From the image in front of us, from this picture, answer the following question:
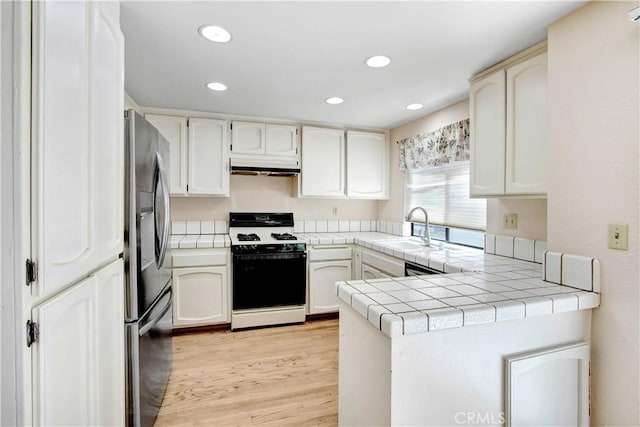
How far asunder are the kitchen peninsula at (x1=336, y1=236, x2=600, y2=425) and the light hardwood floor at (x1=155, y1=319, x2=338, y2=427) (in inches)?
25.7

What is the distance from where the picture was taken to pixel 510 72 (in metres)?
1.81

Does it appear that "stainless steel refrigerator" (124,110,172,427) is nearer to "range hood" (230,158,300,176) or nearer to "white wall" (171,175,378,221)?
"range hood" (230,158,300,176)

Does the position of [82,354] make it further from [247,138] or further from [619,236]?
[247,138]

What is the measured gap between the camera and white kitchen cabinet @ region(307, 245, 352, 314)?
3186 mm

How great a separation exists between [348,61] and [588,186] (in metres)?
1.46

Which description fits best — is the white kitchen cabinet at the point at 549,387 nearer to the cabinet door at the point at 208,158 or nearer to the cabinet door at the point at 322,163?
the cabinet door at the point at 322,163

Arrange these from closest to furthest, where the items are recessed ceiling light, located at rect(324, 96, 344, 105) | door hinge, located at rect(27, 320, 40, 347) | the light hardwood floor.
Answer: door hinge, located at rect(27, 320, 40, 347), the light hardwood floor, recessed ceiling light, located at rect(324, 96, 344, 105)

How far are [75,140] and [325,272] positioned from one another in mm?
2597

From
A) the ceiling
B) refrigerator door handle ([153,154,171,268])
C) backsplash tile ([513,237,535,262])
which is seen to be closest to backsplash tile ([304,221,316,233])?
the ceiling

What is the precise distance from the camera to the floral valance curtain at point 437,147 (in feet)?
8.28

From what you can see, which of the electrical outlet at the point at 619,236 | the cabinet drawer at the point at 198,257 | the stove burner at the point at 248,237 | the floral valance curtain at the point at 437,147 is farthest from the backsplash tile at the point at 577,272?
the cabinet drawer at the point at 198,257

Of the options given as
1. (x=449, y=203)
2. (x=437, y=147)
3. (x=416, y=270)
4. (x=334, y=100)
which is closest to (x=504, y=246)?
(x=416, y=270)

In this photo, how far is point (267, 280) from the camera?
299cm

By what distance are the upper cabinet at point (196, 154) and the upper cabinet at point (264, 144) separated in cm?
12
